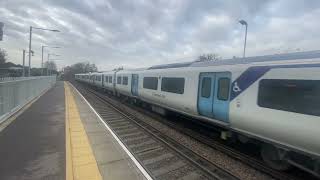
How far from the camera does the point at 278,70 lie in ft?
29.9

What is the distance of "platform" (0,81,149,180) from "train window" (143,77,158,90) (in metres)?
5.56

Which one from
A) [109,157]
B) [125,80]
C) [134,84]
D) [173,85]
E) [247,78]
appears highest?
[247,78]

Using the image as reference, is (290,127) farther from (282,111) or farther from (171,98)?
(171,98)

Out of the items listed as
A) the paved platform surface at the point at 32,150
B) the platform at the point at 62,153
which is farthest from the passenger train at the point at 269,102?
the paved platform surface at the point at 32,150

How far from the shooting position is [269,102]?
9406 millimetres

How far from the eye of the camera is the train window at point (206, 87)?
1317cm

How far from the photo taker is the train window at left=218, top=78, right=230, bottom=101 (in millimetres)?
11695

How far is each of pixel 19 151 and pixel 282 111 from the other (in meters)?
6.75

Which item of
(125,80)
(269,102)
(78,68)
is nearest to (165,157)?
(269,102)

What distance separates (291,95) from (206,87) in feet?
16.3

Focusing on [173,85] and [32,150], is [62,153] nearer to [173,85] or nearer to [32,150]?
[32,150]

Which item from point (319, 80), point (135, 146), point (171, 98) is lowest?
point (135, 146)

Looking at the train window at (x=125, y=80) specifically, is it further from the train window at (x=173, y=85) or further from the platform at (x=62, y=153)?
the platform at (x=62, y=153)

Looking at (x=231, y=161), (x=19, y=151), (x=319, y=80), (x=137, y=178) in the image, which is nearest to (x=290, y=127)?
(x=319, y=80)
